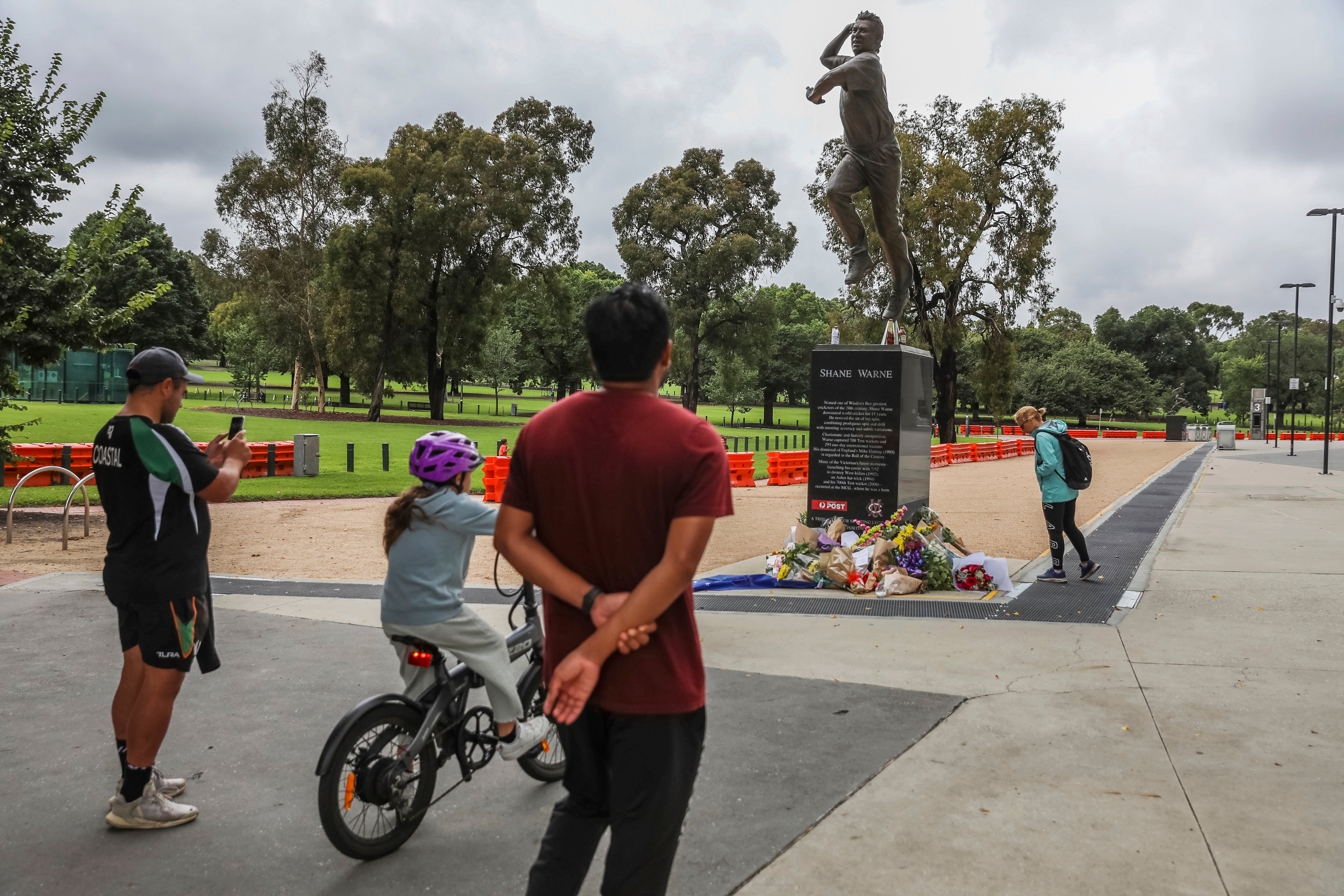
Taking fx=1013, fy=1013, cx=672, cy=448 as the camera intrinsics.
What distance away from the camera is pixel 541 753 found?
4.23 m

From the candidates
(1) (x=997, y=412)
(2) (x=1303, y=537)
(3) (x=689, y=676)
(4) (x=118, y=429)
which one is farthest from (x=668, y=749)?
(1) (x=997, y=412)

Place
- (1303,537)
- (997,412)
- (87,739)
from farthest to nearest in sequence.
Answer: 1. (997,412)
2. (1303,537)
3. (87,739)

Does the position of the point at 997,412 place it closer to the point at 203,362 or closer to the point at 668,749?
the point at 668,749

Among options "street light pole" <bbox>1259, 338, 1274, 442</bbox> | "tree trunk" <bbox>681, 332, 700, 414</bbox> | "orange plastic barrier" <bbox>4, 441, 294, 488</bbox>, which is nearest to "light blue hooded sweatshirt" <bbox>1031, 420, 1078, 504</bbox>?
"orange plastic barrier" <bbox>4, 441, 294, 488</bbox>

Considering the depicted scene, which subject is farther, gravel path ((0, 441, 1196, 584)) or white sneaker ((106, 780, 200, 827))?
gravel path ((0, 441, 1196, 584))

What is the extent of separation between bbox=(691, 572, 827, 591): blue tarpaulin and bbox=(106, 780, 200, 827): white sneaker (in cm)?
584

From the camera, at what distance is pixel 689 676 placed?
222 centimetres

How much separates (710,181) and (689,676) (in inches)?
2061

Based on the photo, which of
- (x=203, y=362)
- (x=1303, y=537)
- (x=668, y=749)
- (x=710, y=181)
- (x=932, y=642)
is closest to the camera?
(x=668, y=749)

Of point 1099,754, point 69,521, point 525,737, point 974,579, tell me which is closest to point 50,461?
point 69,521

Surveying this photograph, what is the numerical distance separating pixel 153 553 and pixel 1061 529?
26.6ft

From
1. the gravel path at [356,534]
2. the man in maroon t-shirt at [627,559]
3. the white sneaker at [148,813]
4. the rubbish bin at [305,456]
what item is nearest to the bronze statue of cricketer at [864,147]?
the gravel path at [356,534]

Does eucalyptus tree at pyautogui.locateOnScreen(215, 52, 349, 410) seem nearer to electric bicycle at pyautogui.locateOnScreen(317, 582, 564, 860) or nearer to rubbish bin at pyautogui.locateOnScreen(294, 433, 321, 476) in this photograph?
rubbish bin at pyautogui.locateOnScreen(294, 433, 321, 476)

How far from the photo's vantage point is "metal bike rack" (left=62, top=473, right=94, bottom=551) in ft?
36.0
